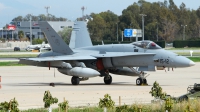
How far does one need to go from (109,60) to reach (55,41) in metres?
3.34

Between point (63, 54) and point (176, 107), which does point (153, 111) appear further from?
point (63, 54)

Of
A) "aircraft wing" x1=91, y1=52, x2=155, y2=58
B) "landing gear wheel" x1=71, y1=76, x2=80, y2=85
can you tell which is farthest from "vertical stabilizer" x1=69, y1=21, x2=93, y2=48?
"landing gear wheel" x1=71, y1=76, x2=80, y2=85

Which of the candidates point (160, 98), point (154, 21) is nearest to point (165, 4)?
point (154, 21)

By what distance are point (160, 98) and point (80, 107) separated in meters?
2.51

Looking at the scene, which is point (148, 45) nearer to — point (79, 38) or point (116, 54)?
point (116, 54)

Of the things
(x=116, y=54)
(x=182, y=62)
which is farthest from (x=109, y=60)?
(x=182, y=62)

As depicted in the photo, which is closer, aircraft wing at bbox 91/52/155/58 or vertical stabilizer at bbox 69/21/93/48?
aircraft wing at bbox 91/52/155/58

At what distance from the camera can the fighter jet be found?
97.9ft

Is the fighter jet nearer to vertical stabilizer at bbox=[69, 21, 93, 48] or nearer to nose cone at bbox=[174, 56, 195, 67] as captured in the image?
nose cone at bbox=[174, 56, 195, 67]

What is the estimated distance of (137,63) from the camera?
3052 cm

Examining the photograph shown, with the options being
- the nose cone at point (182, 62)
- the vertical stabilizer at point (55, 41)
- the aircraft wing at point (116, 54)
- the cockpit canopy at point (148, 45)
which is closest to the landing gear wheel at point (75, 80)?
the aircraft wing at point (116, 54)

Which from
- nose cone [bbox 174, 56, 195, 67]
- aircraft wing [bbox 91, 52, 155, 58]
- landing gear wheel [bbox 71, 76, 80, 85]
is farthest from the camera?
landing gear wheel [bbox 71, 76, 80, 85]

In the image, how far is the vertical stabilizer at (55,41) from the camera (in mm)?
32219

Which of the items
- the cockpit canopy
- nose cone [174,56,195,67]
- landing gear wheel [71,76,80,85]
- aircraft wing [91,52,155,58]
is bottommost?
landing gear wheel [71,76,80,85]
